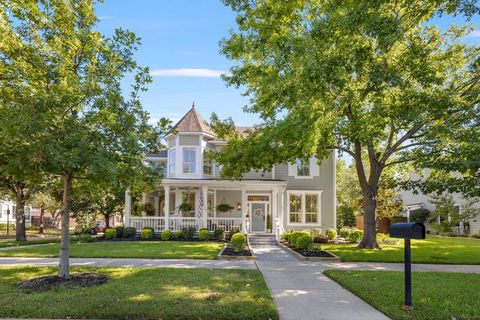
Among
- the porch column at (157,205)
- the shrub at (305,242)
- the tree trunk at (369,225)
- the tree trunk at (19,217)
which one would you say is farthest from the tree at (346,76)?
the tree trunk at (19,217)

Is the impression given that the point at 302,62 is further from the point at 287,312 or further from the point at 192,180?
the point at 192,180

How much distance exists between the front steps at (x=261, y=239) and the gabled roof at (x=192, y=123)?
719 centimetres

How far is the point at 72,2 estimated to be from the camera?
9375mm

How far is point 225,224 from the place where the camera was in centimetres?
2559

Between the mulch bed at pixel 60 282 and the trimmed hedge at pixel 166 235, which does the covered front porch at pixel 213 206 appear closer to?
the trimmed hedge at pixel 166 235

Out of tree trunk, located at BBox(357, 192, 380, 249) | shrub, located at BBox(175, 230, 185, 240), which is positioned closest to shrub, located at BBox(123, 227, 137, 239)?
shrub, located at BBox(175, 230, 185, 240)

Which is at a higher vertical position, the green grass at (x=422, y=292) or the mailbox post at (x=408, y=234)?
the mailbox post at (x=408, y=234)

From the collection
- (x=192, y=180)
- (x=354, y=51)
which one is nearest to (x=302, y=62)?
(x=354, y=51)

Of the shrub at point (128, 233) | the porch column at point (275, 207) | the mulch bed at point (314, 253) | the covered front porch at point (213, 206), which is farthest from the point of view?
the covered front porch at point (213, 206)

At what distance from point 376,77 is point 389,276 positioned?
5.20 metres

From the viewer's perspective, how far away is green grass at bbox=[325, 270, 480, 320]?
7.06m

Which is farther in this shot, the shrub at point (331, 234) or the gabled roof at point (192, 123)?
the gabled roof at point (192, 123)

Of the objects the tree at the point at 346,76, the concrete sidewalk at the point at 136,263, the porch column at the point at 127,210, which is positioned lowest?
the concrete sidewalk at the point at 136,263

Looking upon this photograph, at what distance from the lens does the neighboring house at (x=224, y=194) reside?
25438mm
